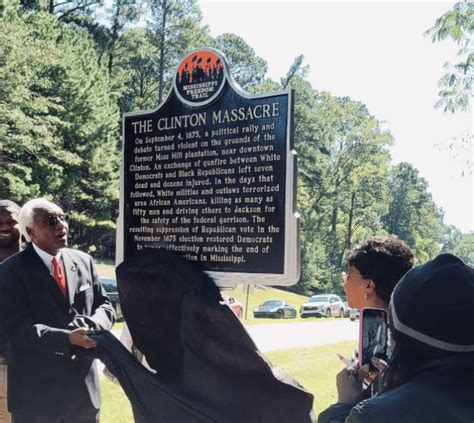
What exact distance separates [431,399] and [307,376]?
27.5ft

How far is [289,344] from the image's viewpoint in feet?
47.3

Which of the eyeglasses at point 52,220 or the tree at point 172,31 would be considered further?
the tree at point 172,31

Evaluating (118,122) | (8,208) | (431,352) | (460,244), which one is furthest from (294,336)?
(460,244)

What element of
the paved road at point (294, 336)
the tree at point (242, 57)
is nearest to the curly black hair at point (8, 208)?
the paved road at point (294, 336)

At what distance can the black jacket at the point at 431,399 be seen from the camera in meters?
1.51

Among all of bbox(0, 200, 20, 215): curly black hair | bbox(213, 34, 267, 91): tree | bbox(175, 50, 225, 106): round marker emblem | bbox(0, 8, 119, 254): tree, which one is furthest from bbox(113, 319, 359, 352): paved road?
bbox(213, 34, 267, 91): tree

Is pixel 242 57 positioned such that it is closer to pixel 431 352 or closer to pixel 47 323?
→ pixel 47 323

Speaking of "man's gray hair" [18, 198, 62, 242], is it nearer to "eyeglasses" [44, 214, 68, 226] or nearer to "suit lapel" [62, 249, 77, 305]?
"eyeglasses" [44, 214, 68, 226]

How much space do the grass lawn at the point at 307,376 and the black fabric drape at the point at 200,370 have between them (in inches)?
136

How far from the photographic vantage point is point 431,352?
1579 millimetres

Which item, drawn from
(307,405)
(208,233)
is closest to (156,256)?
(208,233)

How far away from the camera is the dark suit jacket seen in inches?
147

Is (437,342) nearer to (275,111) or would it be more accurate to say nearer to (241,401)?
(241,401)

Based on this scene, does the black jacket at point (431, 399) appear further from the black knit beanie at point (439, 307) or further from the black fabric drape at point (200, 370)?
the black fabric drape at point (200, 370)
